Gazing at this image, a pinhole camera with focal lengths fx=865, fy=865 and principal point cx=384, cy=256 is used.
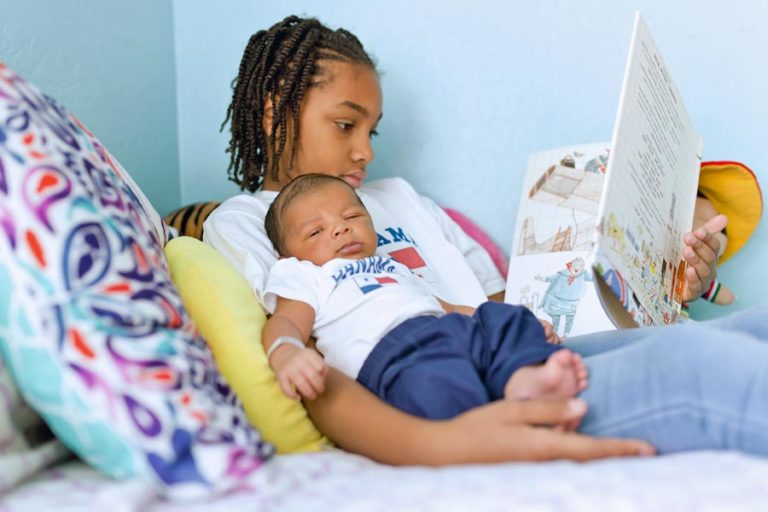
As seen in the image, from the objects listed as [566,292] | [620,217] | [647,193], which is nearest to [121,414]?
[620,217]

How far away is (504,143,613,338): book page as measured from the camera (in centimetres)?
136

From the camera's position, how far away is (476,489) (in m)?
0.71

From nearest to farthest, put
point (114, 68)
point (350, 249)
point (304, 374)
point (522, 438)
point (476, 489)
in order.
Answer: point (476, 489)
point (522, 438)
point (304, 374)
point (350, 249)
point (114, 68)

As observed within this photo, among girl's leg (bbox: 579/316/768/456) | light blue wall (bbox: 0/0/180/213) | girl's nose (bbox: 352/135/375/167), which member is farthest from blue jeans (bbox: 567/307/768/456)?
light blue wall (bbox: 0/0/180/213)

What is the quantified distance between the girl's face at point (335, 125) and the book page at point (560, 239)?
12.1 inches

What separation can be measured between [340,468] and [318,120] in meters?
0.70

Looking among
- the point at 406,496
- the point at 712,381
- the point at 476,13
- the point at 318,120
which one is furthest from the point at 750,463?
the point at 476,13

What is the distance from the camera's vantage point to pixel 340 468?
0.89 meters

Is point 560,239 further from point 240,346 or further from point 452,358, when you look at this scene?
point 240,346

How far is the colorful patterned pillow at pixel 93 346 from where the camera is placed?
755 mm

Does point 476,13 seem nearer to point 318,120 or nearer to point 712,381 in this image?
point 318,120

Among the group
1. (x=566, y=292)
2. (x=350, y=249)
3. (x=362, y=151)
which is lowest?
(x=566, y=292)

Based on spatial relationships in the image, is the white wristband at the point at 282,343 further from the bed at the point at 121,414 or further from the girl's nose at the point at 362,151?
the girl's nose at the point at 362,151

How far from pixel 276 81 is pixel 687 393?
2.94 feet
